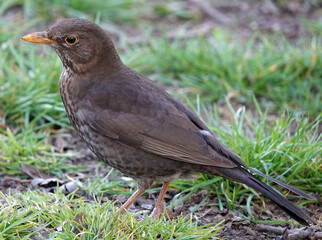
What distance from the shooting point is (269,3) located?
340 inches

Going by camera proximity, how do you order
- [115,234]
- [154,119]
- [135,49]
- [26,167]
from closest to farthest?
[115,234] → [154,119] → [26,167] → [135,49]

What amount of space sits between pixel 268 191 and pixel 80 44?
1883 millimetres

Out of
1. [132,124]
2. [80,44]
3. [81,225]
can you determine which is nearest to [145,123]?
[132,124]

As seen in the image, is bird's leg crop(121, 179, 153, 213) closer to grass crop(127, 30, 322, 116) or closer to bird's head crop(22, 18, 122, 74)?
bird's head crop(22, 18, 122, 74)

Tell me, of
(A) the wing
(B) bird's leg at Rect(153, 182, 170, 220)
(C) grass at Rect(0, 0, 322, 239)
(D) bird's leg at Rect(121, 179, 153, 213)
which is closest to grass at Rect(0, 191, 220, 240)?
(C) grass at Rect(0, 0, 322, 239)

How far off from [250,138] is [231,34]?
119 inches

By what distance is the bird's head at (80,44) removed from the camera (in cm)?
436

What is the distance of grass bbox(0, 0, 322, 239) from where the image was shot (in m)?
3.90

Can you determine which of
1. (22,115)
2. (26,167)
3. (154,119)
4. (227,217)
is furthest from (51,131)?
(227,217)

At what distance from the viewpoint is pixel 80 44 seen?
4418 millimetres

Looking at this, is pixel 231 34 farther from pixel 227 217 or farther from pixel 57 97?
pixel 227 217

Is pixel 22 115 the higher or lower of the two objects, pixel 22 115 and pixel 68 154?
the higher

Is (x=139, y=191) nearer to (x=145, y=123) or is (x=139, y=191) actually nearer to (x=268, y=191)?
(x=145, y=123)

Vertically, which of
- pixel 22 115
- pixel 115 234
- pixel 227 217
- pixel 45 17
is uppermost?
pixel 45 17
